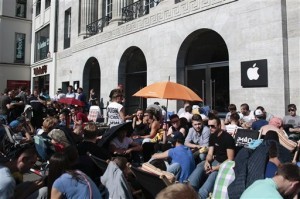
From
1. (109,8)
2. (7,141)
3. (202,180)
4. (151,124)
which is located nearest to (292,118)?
(151,124)

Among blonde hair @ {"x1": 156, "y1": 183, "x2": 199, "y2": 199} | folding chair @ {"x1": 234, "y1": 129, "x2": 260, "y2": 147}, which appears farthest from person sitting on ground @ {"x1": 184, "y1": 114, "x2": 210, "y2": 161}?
blonde hair @ {"x1": 156, "y1": 183, "x2": 199, "y2": 199}

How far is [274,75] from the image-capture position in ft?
32.9

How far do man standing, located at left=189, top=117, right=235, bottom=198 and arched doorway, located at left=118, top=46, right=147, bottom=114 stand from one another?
37.5 feet

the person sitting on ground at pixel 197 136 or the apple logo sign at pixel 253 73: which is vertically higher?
the apple logo sign at pixel 253 73

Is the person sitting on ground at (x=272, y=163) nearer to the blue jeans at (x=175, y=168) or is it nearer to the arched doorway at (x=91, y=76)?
the blue jeans at (x=175, y=168)

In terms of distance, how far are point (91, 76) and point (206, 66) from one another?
35.1 feet

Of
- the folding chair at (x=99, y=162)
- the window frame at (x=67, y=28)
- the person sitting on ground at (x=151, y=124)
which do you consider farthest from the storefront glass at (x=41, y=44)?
the folding chair at (x=99, y=162)

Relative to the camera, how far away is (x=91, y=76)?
21.9 metres

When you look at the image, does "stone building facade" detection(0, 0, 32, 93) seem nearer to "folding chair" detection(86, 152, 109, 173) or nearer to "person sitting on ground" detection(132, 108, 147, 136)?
"person sitting on ground" detection(132, 108, 147, 136)

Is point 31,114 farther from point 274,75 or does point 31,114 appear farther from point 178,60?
point 274,75

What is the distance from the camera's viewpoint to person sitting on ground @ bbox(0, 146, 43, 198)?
3.40 metres

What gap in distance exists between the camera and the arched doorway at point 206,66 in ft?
42.2

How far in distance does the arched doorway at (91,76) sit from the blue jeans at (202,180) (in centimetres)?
1583

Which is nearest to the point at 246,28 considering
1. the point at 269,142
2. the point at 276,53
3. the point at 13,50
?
the point at 276,53
